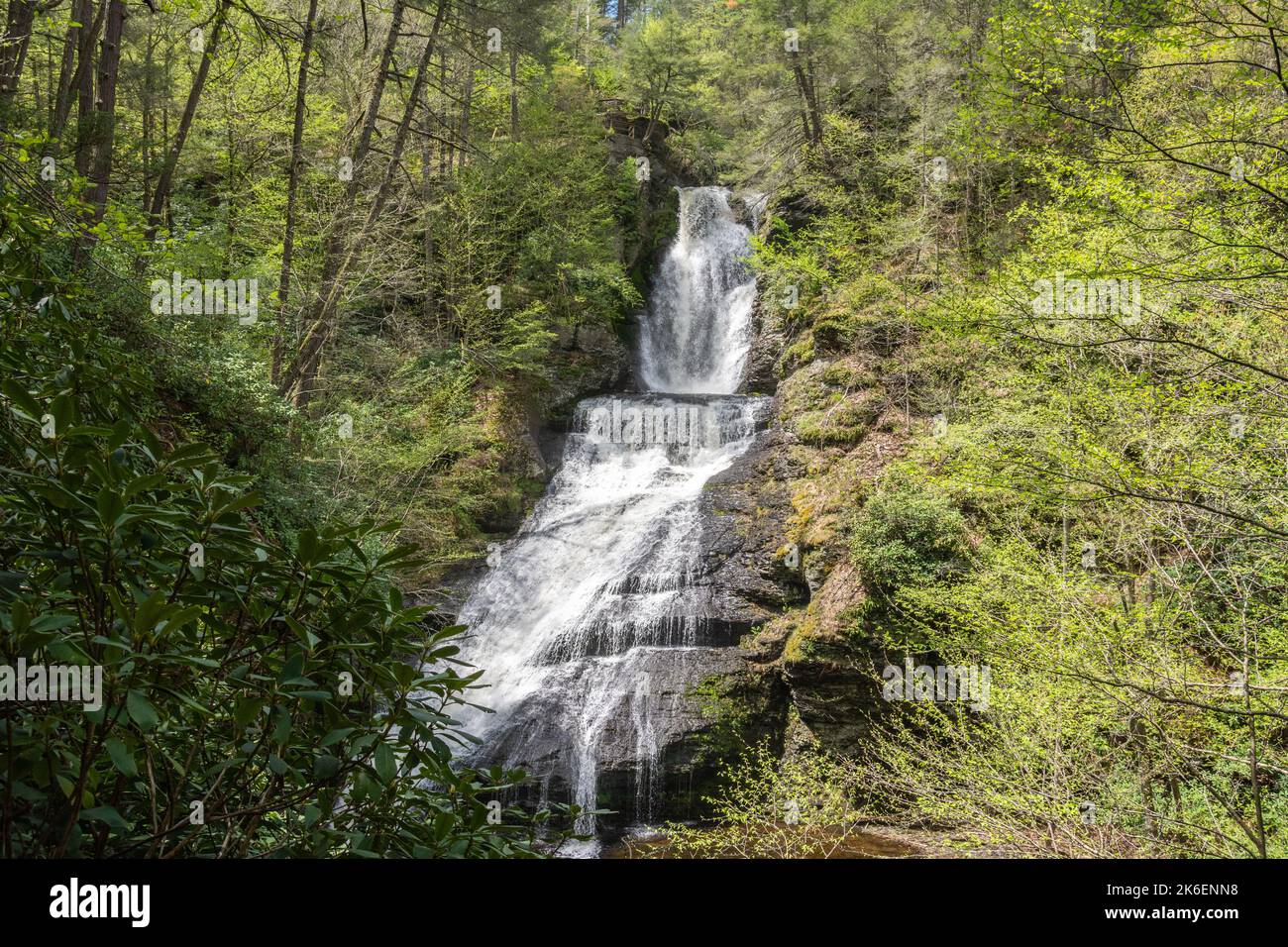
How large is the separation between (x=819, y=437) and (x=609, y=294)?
27.0 ft

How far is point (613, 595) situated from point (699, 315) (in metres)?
11.8

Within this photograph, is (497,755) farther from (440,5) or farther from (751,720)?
(440,5)

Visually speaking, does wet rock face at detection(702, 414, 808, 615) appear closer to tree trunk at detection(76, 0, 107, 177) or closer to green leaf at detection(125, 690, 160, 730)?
tree trunk at detection(76, 0, 107, 177)

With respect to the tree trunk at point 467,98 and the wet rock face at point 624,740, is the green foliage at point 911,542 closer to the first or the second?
the wet rock face at point 624,740

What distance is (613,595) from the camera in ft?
42.8

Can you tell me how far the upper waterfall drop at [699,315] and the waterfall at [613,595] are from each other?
0.28 feet

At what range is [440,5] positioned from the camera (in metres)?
10.2

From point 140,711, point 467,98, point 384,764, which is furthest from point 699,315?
point 140,711

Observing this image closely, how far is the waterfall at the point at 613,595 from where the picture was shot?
10984 millimetres

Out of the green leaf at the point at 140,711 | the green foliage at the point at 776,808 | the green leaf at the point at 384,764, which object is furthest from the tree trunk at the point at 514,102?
the green leaf at the point at 140,711

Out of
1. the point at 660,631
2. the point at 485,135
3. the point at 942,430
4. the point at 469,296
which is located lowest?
the point at 660,631

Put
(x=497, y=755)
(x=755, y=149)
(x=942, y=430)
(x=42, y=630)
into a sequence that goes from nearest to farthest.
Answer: (x=42, y=630) < (x=497, y=755) < (x=942, y=430) < (x=755, y=149)

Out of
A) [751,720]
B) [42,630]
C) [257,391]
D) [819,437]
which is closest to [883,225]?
[819,437]
